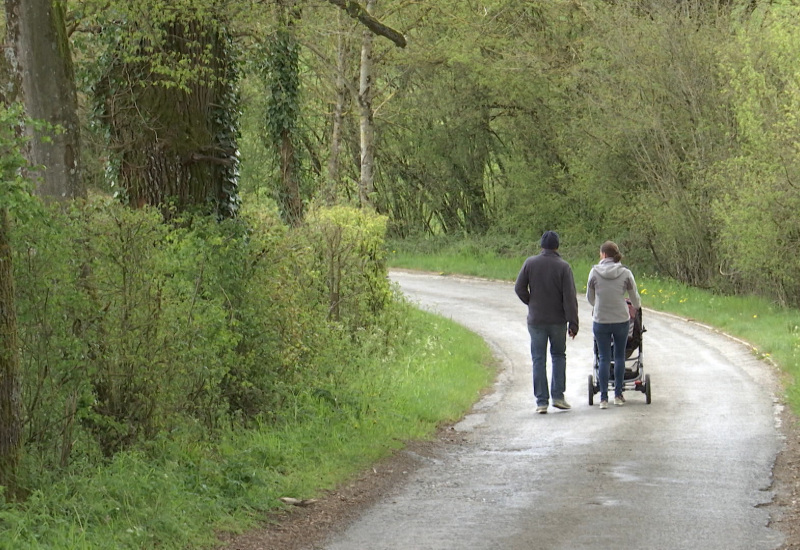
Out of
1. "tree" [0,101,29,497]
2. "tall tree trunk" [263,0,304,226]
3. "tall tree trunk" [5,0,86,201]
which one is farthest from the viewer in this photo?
"tall tree trunk" [263,0,304,226]

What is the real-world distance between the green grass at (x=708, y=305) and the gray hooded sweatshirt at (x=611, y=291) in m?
2.23

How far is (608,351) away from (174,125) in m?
5.68

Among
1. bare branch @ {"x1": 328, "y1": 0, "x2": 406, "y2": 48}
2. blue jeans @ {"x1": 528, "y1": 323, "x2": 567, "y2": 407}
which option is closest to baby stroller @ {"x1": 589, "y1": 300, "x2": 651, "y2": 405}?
blue jeans @ {"x1": 528, "y1": 323, "x2": 567, "y2": 407}

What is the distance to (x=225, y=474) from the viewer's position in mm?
8969

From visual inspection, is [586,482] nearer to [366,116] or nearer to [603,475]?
[603,475]

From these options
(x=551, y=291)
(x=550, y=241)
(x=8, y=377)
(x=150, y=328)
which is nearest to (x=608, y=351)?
(x=551, y=291)

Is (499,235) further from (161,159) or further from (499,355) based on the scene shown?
(161,159)

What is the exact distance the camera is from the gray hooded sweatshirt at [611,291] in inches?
548

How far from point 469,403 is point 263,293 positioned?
4244 mm

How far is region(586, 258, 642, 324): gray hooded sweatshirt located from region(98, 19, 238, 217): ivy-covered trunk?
4452mm

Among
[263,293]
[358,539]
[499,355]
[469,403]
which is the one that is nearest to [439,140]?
[499,355]

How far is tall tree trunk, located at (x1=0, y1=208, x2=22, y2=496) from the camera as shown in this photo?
23.5 ft

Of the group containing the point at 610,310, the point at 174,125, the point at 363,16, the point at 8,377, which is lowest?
the point at 610,310

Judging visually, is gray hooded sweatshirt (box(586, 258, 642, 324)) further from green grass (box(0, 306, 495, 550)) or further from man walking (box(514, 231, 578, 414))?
green grass (box(0, 306, 495, 550))
